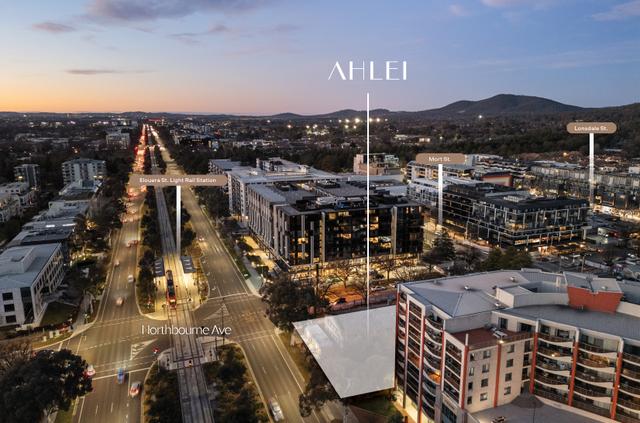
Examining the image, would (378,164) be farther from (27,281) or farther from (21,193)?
(27,281)

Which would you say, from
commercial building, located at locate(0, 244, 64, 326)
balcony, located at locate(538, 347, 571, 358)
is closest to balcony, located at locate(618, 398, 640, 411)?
balcony, located at locate(538, 347, 571, 358)

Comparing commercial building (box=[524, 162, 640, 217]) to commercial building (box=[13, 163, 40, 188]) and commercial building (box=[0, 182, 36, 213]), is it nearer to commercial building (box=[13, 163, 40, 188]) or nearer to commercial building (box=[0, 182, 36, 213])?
commercial building (box=[0, 182, 36, 213])

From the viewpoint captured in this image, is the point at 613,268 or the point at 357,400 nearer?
the point at 357,400

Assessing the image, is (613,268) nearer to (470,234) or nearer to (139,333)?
(470,234)

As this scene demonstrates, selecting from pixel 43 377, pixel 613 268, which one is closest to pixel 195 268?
pixel 43 377

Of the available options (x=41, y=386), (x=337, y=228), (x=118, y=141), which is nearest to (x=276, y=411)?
(x=41, y=386)
